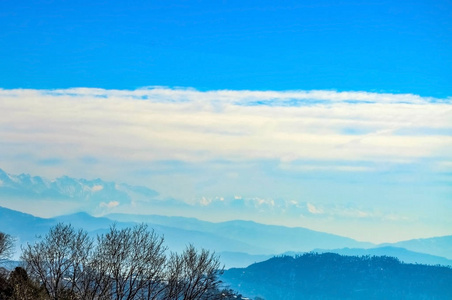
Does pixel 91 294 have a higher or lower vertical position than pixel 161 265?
lower

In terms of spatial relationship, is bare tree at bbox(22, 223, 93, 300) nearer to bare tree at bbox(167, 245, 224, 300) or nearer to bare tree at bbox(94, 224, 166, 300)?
bare tree at bbox(94, 224, 166, 300)

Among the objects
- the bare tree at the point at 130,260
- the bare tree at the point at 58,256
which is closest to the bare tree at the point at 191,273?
the bare tree at the point at 130,260

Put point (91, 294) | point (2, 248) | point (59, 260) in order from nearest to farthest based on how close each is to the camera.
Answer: point (91, 294) < point (59, 260) < point (2, 248)

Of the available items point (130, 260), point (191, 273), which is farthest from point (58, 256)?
point (191, 273)

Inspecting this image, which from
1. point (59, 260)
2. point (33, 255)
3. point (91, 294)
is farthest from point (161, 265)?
point (33, 255)

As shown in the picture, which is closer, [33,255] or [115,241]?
[115,241]

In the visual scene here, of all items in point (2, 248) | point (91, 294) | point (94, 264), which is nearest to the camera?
point (91, 294)

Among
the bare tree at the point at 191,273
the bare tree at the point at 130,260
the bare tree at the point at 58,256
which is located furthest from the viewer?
the bare tree at the point at 58,256

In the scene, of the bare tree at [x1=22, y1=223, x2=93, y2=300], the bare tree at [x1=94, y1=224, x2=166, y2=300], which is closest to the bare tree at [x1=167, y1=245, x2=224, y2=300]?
the bare tree at [x1=94, y1=224, x2=166, y2=300]

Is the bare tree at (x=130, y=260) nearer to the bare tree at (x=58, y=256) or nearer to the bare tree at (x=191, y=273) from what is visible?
the bare tree at (x=191, y=273)

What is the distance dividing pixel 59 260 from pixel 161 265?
12.5 metres

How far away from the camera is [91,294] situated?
59.6 metres

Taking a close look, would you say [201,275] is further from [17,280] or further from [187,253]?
[17,280]

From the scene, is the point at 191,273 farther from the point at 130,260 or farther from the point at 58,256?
the point at 58,256
